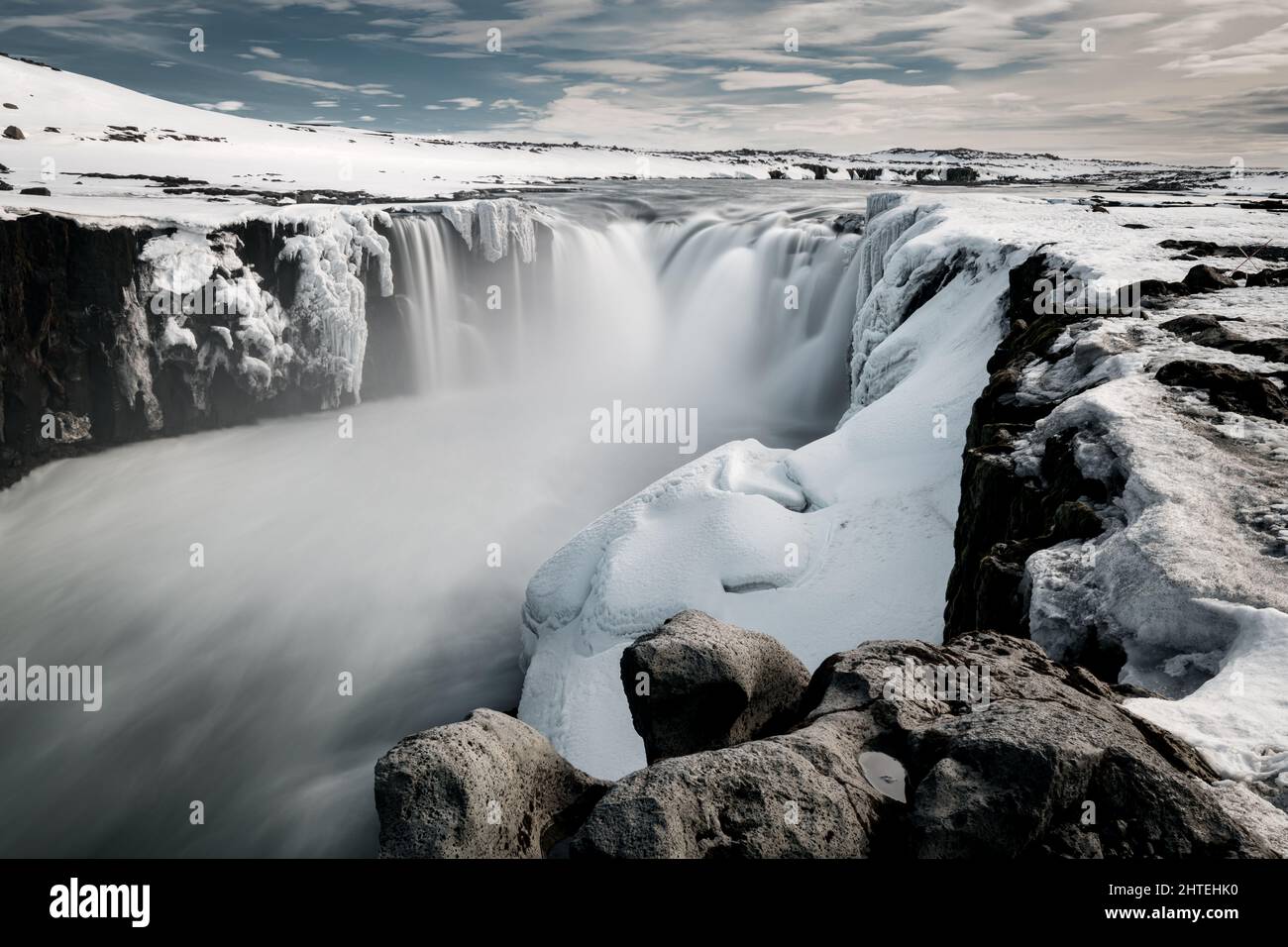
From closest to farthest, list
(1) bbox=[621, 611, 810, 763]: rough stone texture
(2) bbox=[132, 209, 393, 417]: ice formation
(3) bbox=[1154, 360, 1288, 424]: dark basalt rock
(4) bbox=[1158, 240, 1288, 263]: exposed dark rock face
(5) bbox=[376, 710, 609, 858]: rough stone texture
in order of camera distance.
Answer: (5) bbox=[376, 710, 609, 858]: rough stone texture
(1) bbox=[621, 611, 810, 763]: rough stone texture
(3) bbox=[1154, 360, 1288, 424]: dark basalt rock
(4) bbox=[1158, 240, 1288, 263]: exposed dark rock face
(2) bbox=[132, 209, 393, 417]: ice formation

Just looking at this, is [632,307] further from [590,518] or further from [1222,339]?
[1222,339]

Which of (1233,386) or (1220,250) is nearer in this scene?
(1233,386)

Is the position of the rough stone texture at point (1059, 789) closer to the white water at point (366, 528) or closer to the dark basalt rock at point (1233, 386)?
the dark basalt rock at point (1233, 386)

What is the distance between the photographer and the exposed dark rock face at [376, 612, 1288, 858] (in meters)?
3.04

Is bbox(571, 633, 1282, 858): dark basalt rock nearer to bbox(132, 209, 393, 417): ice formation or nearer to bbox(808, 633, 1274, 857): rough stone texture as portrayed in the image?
bbox(808, 633, 1274, 857): rough stone texture

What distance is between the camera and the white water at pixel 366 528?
12.1 meters

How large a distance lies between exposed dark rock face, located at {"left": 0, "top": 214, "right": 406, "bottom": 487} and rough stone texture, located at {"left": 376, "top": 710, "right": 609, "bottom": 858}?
20.4 meters

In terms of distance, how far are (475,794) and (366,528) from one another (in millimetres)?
16594

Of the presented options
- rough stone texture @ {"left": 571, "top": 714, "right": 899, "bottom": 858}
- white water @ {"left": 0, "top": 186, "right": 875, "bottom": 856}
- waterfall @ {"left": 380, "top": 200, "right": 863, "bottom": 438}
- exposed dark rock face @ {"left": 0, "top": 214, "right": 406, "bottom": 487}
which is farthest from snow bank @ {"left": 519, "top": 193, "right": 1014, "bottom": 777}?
exposed dark rock face @ {"left": 0, "top": 214, "right": 406, "bottom": 487}

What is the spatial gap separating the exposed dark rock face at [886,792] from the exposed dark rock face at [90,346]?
20568mm

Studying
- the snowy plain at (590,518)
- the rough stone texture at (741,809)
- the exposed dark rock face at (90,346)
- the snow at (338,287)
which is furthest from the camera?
the snow at (338,287)

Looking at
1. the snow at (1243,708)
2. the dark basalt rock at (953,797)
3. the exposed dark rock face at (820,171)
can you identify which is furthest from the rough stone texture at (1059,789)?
the exposed dark rock face at (820,171)

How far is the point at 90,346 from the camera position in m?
19.6

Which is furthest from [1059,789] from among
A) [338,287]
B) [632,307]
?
[632,307]
